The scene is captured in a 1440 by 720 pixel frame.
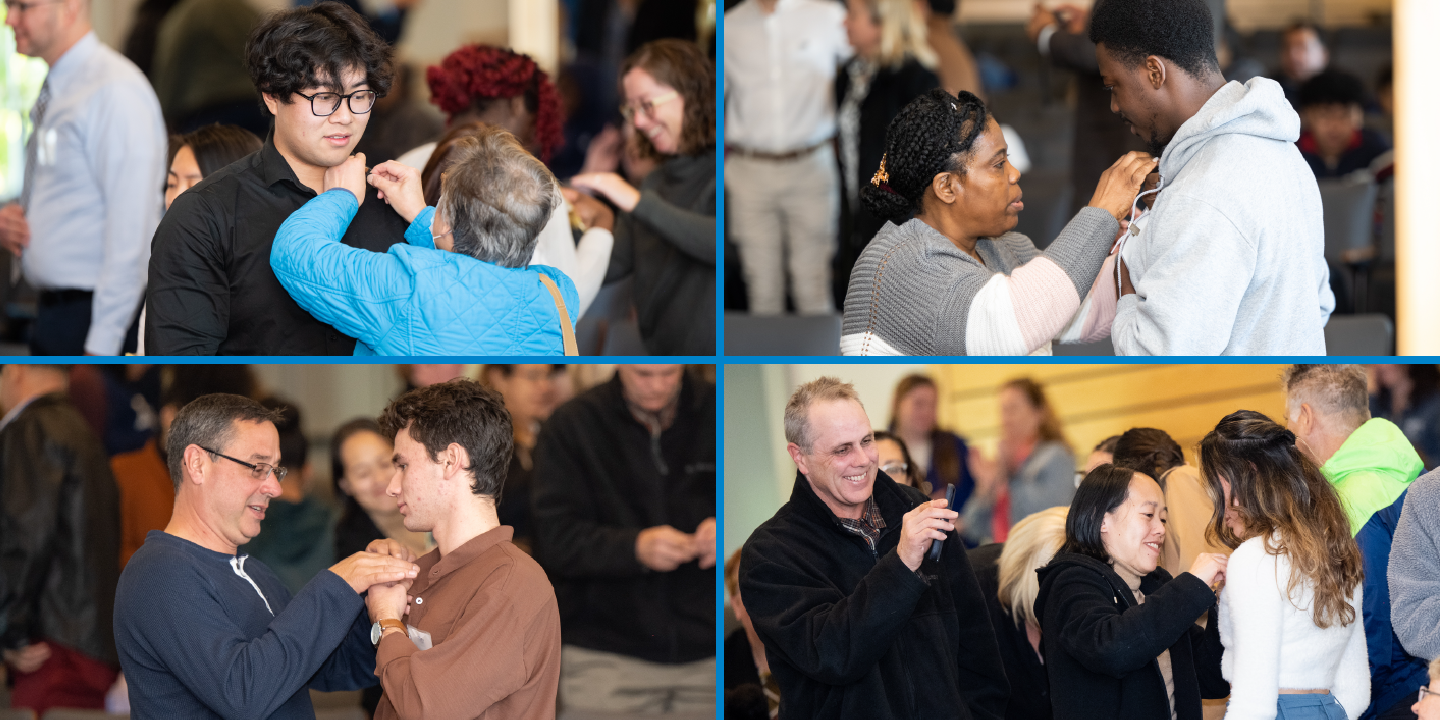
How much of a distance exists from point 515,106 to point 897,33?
215 cm

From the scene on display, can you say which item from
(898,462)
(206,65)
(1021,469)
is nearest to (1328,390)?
(1021,469)

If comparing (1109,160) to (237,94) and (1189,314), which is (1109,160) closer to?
(1189,314)

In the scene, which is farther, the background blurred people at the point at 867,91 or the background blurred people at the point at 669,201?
the background blurred people at the point at 867,91

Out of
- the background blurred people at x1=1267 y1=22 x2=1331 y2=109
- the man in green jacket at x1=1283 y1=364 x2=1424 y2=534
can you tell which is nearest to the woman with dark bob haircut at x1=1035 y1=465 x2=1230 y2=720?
the man in green jacket at x1=1283 y1=364 x2=1424 y2=534

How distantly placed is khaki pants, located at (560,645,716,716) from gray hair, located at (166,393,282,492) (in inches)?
36.8

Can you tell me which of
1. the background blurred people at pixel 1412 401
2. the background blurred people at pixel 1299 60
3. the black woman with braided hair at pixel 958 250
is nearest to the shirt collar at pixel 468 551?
the black woman with braided hair at pixel 958 250

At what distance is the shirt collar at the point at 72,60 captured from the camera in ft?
12.6

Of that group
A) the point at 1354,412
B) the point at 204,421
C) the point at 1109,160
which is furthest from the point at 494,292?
the point at 1109,160

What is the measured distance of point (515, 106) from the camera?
3529 mm

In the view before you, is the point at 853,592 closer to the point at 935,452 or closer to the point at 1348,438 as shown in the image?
the point at 935,452

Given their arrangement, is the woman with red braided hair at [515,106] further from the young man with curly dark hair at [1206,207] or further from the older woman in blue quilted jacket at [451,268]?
the young man with curly dark hair at [1206,207]

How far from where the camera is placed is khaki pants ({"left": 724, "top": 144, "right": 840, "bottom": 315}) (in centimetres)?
470

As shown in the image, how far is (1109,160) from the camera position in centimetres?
472

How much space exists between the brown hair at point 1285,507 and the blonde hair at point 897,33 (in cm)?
298
